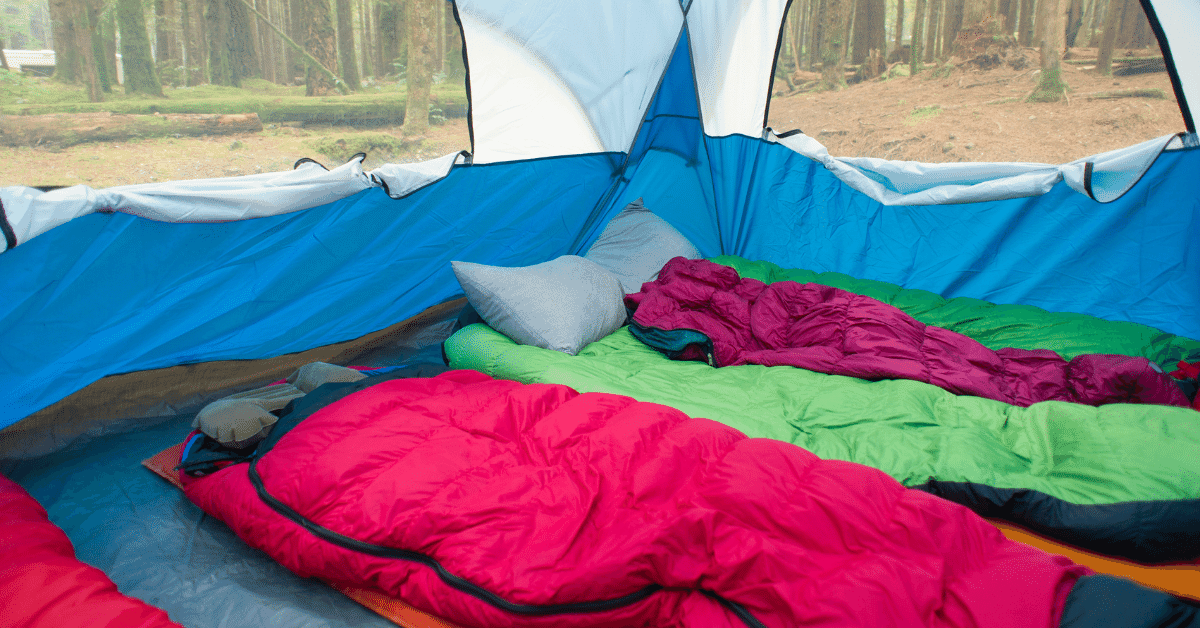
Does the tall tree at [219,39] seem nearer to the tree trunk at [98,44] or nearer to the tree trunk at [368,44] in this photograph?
the tree trunk at [98,44]

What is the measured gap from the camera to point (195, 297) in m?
1.80

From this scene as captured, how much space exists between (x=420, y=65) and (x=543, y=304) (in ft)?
26.1

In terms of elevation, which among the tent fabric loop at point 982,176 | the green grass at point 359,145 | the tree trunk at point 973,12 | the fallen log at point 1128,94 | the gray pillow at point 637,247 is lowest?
the gray pillow at point 637,247

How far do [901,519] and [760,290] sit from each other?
136cm

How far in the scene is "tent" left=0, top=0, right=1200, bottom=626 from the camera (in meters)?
1.50

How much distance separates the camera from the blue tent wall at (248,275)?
153 cm

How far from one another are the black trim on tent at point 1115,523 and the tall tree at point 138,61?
28.6 ft

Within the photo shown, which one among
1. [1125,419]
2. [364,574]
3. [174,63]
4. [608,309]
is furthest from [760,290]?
[174,63]

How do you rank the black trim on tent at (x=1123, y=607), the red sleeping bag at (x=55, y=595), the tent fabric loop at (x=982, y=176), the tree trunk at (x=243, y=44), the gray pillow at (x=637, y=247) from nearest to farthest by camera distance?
the black trim on tent at (x=1123, y=607)
the red sleeping bag at (x=55, y=595)
the tent fabric loop at (x=982, y=176)
the gray pillow at (x=637, y=247)
the tree trunk at (x=243, y=44)

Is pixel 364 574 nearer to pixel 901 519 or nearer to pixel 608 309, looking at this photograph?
pixel 901 519

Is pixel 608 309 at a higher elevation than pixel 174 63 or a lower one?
lower

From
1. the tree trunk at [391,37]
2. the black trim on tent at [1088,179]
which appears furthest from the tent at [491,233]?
the tree trunk at [391,37]

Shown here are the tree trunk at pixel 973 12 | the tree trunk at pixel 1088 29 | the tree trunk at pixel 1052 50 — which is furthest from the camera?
the tree trunk at pixel 973 12

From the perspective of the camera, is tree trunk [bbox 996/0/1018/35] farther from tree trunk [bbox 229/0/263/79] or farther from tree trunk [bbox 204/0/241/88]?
tree trunk [bbox 204/0/241/88]
